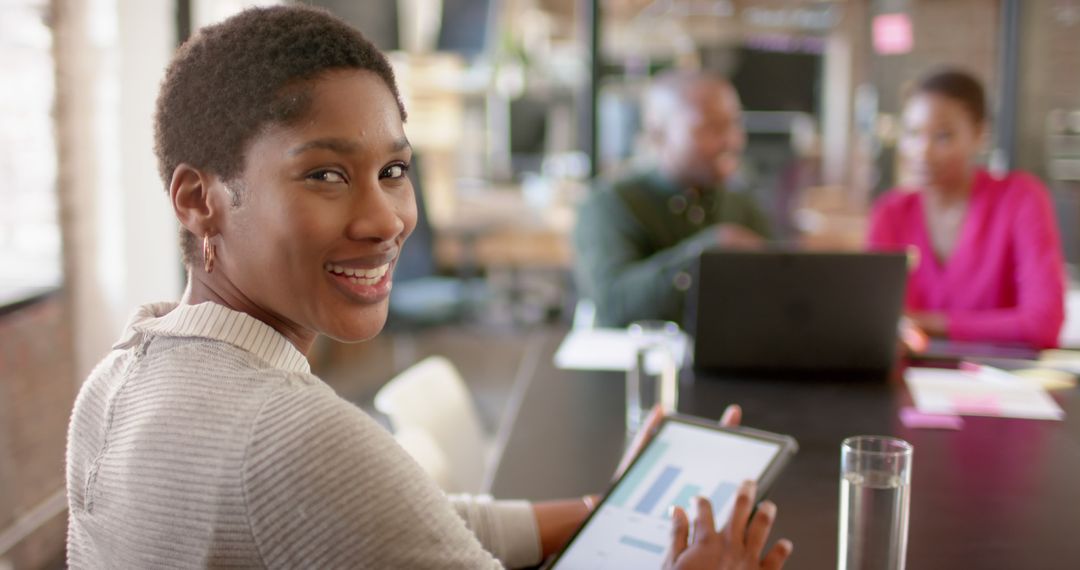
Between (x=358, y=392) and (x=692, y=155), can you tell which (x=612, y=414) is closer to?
(x=692, y=155)

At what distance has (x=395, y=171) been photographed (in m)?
0.88

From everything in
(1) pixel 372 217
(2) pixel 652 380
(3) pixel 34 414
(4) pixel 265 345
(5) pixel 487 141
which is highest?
(5) pixel 487 141

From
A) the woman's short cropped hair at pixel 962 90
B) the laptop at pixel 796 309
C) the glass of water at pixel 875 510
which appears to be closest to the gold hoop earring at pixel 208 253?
the glass of water at pixel 875 510

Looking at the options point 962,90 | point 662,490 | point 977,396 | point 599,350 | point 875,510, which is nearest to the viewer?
point 875,510

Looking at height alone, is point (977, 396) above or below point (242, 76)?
below

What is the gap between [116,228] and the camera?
269 cm

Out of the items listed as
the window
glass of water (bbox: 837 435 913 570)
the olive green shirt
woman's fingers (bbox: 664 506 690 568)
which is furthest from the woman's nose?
the window

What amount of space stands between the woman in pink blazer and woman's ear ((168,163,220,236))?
6.36ft

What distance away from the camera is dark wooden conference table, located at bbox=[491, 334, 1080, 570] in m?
1.11

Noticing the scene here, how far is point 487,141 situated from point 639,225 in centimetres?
288

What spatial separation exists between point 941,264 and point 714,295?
44.3 inches

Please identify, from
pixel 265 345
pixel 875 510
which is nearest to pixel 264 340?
pixel 265 345

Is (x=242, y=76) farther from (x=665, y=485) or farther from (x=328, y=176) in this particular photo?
(x=665, y=485)

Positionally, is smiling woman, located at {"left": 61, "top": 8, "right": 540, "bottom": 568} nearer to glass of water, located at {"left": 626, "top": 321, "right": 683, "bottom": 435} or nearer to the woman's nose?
the woman's nose
